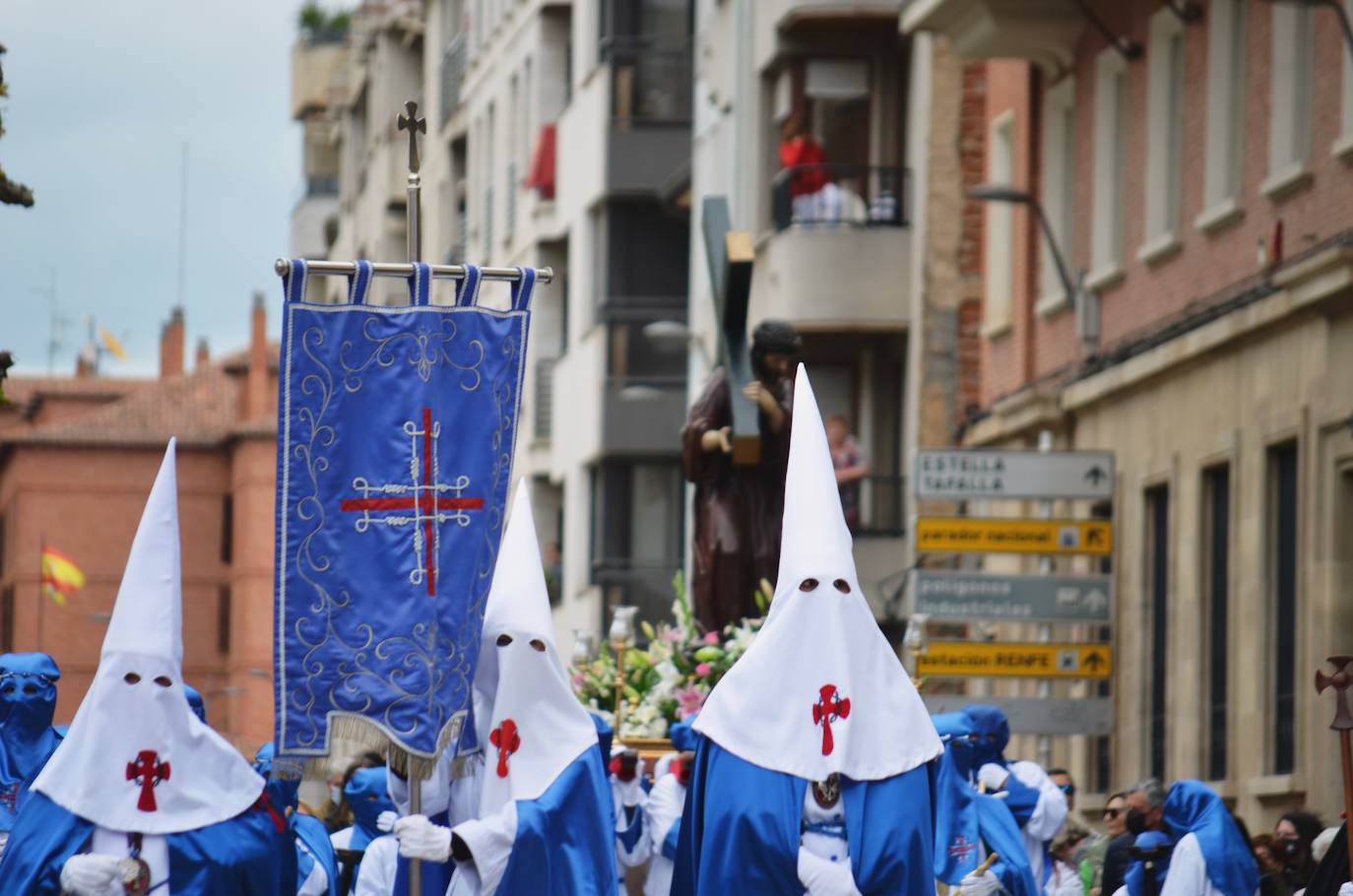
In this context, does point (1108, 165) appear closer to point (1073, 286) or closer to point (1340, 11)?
point (1073, 286)

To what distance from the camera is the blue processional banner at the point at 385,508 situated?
13062 mm

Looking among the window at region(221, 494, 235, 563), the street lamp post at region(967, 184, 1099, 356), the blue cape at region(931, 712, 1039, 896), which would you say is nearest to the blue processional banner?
the blue cape at region(931, 712, 1039, 896)

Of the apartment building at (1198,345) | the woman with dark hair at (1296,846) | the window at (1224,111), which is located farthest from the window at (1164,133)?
the woman with dark hair at (1296,846)

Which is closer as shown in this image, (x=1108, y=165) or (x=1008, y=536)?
(x=1008, y=536)

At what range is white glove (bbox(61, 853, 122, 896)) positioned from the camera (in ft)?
42.3

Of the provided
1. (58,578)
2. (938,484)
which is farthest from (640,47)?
(58,578)

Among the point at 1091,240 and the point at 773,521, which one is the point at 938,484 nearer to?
the point at 1091,240

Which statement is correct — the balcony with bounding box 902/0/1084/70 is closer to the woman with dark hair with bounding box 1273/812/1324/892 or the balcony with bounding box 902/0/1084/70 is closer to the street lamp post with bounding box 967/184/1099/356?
the street lamp post with bounding box 967/184/1099/356

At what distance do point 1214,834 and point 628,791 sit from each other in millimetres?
2877

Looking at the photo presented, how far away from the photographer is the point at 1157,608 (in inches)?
1198

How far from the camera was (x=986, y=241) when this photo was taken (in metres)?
37.4

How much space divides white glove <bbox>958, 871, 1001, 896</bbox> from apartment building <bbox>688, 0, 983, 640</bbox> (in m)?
19.7

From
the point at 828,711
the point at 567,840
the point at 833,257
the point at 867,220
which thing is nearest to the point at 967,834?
the point at 567,840

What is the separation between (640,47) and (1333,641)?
27440mm
